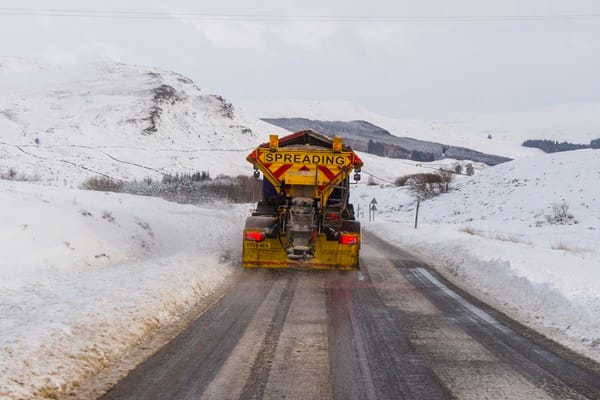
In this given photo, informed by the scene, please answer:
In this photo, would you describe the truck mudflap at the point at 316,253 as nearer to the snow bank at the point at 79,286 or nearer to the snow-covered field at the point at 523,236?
the snow bank at the point at 79,286

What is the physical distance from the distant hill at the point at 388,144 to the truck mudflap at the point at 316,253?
13928 cm

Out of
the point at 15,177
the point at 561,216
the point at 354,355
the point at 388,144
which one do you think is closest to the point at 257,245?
the point at 354,355

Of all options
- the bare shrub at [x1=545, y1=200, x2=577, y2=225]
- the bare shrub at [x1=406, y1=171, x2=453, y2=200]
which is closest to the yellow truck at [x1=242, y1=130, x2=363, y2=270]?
the bare shrub at [x1=545, y1=200, x2=577, y2=225]

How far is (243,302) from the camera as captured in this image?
8688 mm

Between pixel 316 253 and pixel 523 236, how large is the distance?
2156cm

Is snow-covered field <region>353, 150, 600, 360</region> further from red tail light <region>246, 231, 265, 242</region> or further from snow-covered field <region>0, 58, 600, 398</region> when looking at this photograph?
red tail light <region>246, 231, 265, 242</region>

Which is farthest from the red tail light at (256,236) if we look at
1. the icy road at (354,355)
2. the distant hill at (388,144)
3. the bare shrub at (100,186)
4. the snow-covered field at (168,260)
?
the distant hill at (388,144)

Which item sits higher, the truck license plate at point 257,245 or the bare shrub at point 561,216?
the bare shrub at point 561,216

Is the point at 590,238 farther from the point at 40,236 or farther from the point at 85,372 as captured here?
the point at 85,372

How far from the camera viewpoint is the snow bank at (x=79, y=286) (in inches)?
197

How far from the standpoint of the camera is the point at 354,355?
5.89 m

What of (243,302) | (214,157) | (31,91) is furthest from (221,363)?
(31,91)

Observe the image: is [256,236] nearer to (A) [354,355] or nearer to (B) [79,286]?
(B) [79,286]

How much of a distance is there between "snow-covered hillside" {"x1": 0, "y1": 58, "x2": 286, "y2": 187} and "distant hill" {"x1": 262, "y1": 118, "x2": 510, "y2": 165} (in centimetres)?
2095
